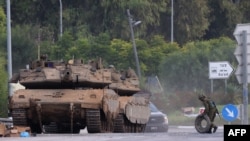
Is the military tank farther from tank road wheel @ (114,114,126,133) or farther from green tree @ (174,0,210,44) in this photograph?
green tree @ (174,0,210,44)

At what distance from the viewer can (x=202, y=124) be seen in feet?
83.0

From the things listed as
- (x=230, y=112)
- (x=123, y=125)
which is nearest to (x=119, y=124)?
(x=123, y=125)

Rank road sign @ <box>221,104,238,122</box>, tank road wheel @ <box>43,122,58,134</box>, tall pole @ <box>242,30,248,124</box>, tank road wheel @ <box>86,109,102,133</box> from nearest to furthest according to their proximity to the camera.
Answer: tall pole @ <box>242,30,248,124</box> < road sign @ <box>221,104,238,122</box> < tank road wheel @ <box>86,109,102,133</box> < tank road wheel @ <box>43,122,58,134</box>

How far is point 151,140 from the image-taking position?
2048 cm

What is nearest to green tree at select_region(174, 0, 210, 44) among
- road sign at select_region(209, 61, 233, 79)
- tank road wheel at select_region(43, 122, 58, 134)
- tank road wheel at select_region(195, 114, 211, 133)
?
road sign at select_region(209, 61, 233, 79)

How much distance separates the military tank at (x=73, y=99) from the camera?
25.6 m

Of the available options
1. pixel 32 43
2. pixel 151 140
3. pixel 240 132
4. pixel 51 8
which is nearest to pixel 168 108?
pixel 32 43

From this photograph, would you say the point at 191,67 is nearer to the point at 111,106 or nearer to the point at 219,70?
the point at 219,70

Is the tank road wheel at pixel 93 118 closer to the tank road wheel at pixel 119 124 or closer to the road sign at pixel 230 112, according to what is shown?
the tank road wheel at pixel 119 124

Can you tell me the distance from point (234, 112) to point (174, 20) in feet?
165

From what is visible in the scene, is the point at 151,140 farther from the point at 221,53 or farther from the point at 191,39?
the point at 191,39

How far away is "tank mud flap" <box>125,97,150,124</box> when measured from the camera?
90.8 ft

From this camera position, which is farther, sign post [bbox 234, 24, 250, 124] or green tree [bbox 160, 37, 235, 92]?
green tree [bbox 160, 37, 235, 92]

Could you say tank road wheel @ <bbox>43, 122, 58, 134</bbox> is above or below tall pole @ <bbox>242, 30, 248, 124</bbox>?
below
